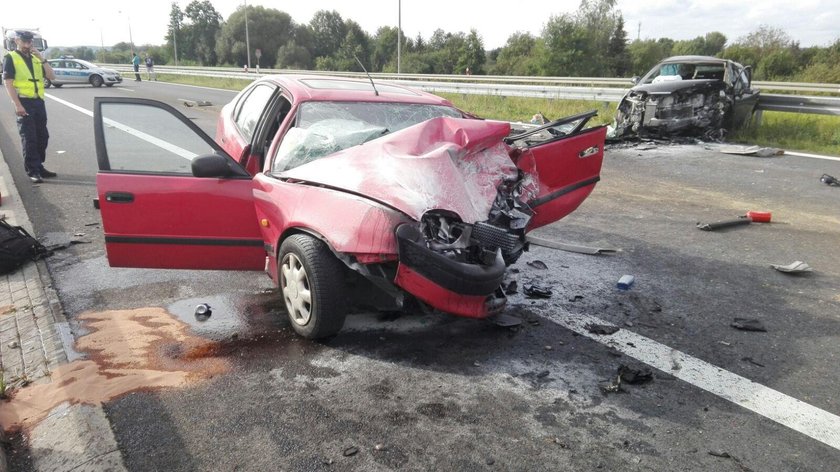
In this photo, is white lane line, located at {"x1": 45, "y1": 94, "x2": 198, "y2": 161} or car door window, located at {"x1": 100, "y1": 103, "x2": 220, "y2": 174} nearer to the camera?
car door window, located at {"x1": 100, "y1": 103, "x2": 220, "y2": 174}

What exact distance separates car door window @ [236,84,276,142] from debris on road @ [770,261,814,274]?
177 inches

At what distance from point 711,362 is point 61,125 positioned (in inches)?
587

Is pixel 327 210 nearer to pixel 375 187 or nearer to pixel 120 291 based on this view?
pixel 375 187

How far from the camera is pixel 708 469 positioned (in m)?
2.38

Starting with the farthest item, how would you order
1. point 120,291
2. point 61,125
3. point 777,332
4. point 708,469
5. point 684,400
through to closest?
point 61,125, point 120,291, point 777,332, point 684,400, point 708,469

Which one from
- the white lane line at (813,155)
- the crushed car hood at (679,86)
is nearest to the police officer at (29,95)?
the crushed car hood at (679,86)

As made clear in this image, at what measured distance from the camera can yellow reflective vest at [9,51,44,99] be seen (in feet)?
24.5

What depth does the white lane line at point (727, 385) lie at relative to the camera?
268 cm

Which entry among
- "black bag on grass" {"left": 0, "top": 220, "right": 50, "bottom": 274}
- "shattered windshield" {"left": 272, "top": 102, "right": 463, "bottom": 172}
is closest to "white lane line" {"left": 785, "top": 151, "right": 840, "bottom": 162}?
"shattered windshield" {"left": 272, "top": 102, "right": 463, "bottom": 172}

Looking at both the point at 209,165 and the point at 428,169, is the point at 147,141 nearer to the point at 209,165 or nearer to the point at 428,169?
the point at 209,165

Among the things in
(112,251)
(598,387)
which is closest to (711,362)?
(598,387)

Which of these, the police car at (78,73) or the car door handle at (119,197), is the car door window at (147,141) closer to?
the car door handle at (119,197)

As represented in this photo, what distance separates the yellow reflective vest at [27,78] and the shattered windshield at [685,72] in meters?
10.6

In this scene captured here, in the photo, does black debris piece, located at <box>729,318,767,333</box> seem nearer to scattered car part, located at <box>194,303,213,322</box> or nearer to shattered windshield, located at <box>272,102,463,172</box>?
shattered windshield, located at <box>272,102,463,172</box>
